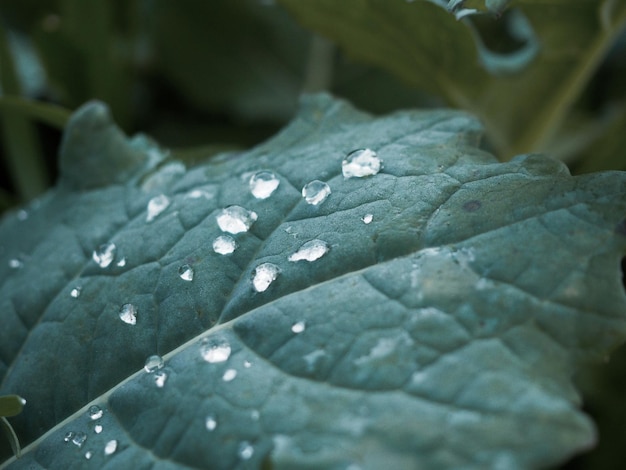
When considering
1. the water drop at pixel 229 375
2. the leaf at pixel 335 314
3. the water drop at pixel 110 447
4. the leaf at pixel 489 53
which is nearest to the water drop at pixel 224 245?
the leaf at pixel 335 314

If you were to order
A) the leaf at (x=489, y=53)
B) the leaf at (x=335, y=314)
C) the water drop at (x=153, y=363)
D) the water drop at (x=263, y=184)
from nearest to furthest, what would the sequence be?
the leaf at (x=335, y=314)
the water drop at (x=153, y=363)
the water drop at (x=263, y=184)
the leaf at (x=489, y=53)

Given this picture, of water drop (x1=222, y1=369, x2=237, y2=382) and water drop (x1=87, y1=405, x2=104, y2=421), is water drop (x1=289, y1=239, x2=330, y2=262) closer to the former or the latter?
water drop (x1=222, y1=369, x2=237, y2=382)

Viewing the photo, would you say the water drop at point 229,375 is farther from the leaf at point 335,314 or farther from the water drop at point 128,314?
the water drop at point 128,314

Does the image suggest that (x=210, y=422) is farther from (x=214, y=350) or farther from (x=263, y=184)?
(x=263, y=184)

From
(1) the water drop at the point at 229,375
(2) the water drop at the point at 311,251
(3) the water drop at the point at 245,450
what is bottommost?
(3) the water drop at the point at 245,450

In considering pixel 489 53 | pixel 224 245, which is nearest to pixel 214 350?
pixel 224 245

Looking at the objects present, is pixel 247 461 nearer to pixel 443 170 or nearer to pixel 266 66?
pixel 443 170

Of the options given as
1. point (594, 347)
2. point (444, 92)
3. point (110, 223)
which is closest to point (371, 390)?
point (594, 347)

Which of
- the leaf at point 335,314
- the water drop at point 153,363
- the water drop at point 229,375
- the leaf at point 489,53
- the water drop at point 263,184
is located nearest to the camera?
the leaf at point 335,314
